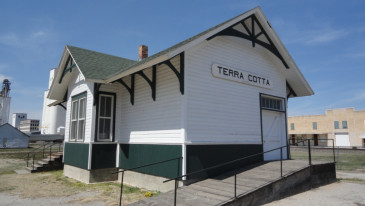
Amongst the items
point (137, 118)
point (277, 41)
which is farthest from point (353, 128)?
point (137, 118)

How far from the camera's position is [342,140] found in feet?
189

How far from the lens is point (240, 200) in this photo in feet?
21.5

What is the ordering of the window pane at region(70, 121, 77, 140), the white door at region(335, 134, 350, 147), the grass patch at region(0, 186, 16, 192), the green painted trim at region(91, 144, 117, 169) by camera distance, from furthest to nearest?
the white door at region(335, 134, 350, 147)
the window pane at region(70, 121, 77, 140)
the green painted trim at region(91, 144, 117, 169)
the grass patch at region(0, 186, 16, 192)

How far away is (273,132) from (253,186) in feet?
15.7

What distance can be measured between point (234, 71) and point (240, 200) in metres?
4.99

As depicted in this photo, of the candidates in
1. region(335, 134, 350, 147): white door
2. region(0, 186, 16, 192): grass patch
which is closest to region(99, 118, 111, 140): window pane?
region(0, 186, 16, 192): grass patch

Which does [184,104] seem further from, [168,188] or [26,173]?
[26,173]

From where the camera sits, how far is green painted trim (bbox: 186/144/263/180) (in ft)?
26.9

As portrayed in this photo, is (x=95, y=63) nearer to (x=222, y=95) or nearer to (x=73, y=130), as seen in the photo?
(x=73, y=130)

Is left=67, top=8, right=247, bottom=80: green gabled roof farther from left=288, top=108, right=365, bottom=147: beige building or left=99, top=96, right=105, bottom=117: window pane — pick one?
left=288, top=108, right=365, bottom=147: beige building

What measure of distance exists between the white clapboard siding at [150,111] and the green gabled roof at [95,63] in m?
0.79

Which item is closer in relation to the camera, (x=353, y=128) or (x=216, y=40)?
(x=216, y=40)

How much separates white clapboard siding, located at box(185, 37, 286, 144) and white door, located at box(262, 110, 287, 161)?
578 millimetres

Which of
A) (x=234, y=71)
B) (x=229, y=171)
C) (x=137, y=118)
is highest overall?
(x=234, y=71)
